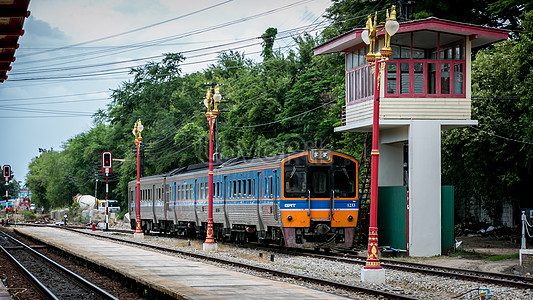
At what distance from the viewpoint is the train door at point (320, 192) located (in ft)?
77.3

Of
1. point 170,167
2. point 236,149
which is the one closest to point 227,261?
point 236,149

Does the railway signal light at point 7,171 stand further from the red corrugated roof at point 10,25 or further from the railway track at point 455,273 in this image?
the red corrugated roof at point 10,25

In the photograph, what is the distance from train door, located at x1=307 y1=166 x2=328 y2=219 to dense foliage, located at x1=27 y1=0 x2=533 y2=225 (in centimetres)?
772

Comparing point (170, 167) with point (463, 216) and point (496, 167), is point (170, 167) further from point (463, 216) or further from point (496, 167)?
point (496, 167)

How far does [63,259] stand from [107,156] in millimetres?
15357

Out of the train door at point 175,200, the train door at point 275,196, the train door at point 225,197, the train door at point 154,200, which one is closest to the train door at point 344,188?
the train door at point 275,196

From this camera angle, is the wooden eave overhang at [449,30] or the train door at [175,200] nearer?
the wooden eave overhang at [449,30]

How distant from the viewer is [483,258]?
22672 mm

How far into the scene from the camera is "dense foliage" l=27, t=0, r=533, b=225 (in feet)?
98.5

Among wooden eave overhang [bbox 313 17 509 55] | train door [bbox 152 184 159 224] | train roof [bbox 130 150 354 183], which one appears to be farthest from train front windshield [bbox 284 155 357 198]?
train door [bbox 152 184 159 224]

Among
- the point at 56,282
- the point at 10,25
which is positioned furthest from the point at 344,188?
the point at 10,25

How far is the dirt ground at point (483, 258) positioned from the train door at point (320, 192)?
315cm

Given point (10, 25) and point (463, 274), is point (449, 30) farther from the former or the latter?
point (10, 25)

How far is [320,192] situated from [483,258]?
5.60 m
